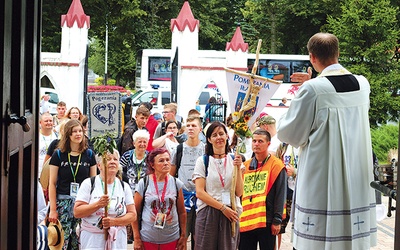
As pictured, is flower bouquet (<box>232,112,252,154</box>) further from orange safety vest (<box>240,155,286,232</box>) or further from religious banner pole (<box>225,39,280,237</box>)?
orange safety vest (<box>240,155,286,232</box>)

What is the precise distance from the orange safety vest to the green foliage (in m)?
15.0

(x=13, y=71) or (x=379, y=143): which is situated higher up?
(x=13, y=71)

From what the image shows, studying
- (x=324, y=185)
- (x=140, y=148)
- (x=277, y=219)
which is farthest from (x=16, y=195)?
(x=140, y=148)

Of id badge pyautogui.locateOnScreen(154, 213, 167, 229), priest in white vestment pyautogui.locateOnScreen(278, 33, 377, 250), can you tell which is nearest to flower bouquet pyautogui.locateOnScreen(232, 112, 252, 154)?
id badge pyautogui.locateOnScreen(154, 213, 167, 229)

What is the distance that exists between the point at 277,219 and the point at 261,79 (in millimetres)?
1493

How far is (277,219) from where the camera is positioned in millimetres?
8227

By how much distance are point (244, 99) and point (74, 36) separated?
1621 centimetres

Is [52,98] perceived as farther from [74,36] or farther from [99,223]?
[99,223]

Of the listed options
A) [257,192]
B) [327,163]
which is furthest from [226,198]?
[327,163]

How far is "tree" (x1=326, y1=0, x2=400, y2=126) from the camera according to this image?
29.6m

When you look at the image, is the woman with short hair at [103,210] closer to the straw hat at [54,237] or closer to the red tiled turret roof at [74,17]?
the straw hat at [54,237]

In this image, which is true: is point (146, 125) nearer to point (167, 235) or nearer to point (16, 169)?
point (167, 235)

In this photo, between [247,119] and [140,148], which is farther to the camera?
[140,148]

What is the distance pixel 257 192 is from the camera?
8.35m
